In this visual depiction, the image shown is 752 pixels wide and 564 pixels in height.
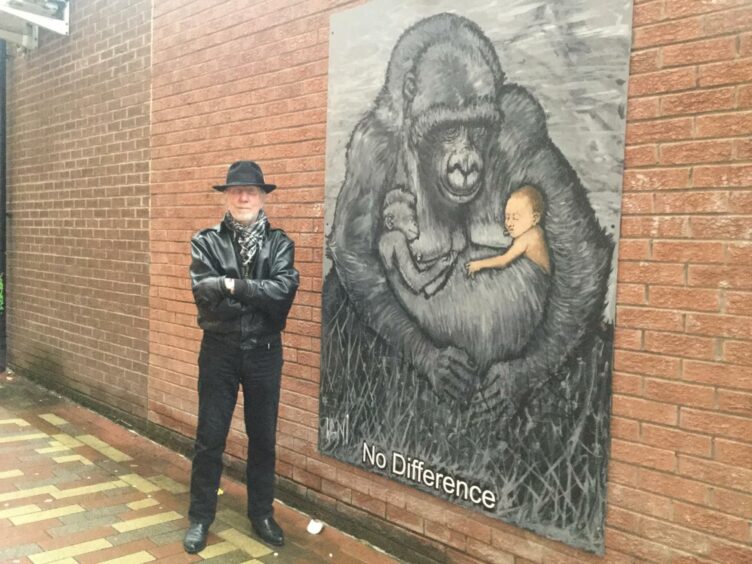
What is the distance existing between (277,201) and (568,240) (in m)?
2.13

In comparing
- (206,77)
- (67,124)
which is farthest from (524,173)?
(67,124)

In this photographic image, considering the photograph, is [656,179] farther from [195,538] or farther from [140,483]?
[140,483]

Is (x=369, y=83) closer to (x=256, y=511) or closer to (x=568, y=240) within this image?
(x=568, y=240)

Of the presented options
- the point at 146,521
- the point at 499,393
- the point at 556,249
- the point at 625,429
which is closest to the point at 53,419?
the point at 146,521

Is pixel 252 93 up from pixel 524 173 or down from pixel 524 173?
up

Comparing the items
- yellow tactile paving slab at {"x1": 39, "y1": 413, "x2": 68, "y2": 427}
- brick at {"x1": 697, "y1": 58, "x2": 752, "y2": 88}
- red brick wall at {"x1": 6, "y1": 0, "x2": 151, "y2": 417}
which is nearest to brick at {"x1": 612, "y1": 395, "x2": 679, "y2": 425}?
brick at {"x1": 697, "y1": 58, "x2": 752, "y2": 88}

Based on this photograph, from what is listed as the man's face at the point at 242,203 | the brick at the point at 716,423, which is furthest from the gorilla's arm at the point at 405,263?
the brick at the point at 716,423

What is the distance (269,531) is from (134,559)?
28.1 inches

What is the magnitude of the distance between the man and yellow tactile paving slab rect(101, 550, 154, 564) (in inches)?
8.0

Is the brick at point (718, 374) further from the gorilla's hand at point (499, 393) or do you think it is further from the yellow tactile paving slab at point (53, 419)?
the yellow tactile paving slab at point (53, 419)

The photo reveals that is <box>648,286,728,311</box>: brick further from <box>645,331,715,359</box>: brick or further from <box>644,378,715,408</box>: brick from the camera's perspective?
<box>644,378,715,408</box>: brick

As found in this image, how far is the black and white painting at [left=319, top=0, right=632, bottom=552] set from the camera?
9.45 ft

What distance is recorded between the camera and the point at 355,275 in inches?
155

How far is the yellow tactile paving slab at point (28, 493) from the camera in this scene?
4.30 metres
